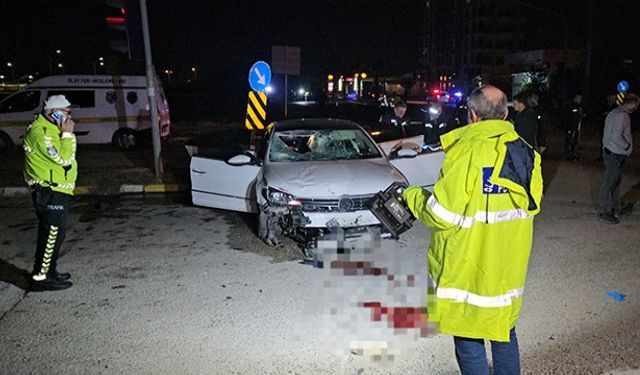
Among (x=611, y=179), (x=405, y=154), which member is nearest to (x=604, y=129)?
(x=611, y=179)

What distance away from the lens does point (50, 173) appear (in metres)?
5.13

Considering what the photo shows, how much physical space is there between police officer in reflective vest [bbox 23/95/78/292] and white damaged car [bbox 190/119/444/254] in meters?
2.07

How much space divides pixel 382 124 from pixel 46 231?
21.2ft

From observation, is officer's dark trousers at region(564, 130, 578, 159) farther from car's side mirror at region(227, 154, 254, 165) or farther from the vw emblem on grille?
the vw emblem on grille

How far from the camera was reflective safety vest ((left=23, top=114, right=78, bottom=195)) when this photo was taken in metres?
5.02

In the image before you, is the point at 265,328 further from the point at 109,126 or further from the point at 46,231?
the point at 109,126

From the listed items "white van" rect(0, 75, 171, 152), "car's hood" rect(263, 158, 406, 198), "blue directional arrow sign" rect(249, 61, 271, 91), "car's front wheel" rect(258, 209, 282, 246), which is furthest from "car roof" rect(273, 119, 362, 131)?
"white van" rect(0, 75, 171, 152)

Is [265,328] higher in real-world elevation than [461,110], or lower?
lower

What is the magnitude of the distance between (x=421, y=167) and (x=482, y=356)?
4971 millimetres

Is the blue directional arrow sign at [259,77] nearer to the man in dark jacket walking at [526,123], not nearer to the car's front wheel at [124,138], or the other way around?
the man in dark jacket walking at [526,123]

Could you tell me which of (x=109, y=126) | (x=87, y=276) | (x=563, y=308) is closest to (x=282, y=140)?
(x=87, y=276)

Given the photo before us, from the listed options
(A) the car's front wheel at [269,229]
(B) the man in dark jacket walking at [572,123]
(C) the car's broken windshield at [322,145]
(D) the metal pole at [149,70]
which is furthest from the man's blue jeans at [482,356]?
(B) the man in dark jacket walking at [572,123]

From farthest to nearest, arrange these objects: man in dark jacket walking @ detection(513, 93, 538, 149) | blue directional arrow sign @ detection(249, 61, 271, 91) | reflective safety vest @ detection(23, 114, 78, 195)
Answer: blue directional arrow sign @ detection(249, 61, 271, 91)
man in dark jacket walking @ detection(513, 93, 538, 149)
reflective safety vest @ detection(23, 114, 78, 195)

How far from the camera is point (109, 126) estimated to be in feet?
53.1
